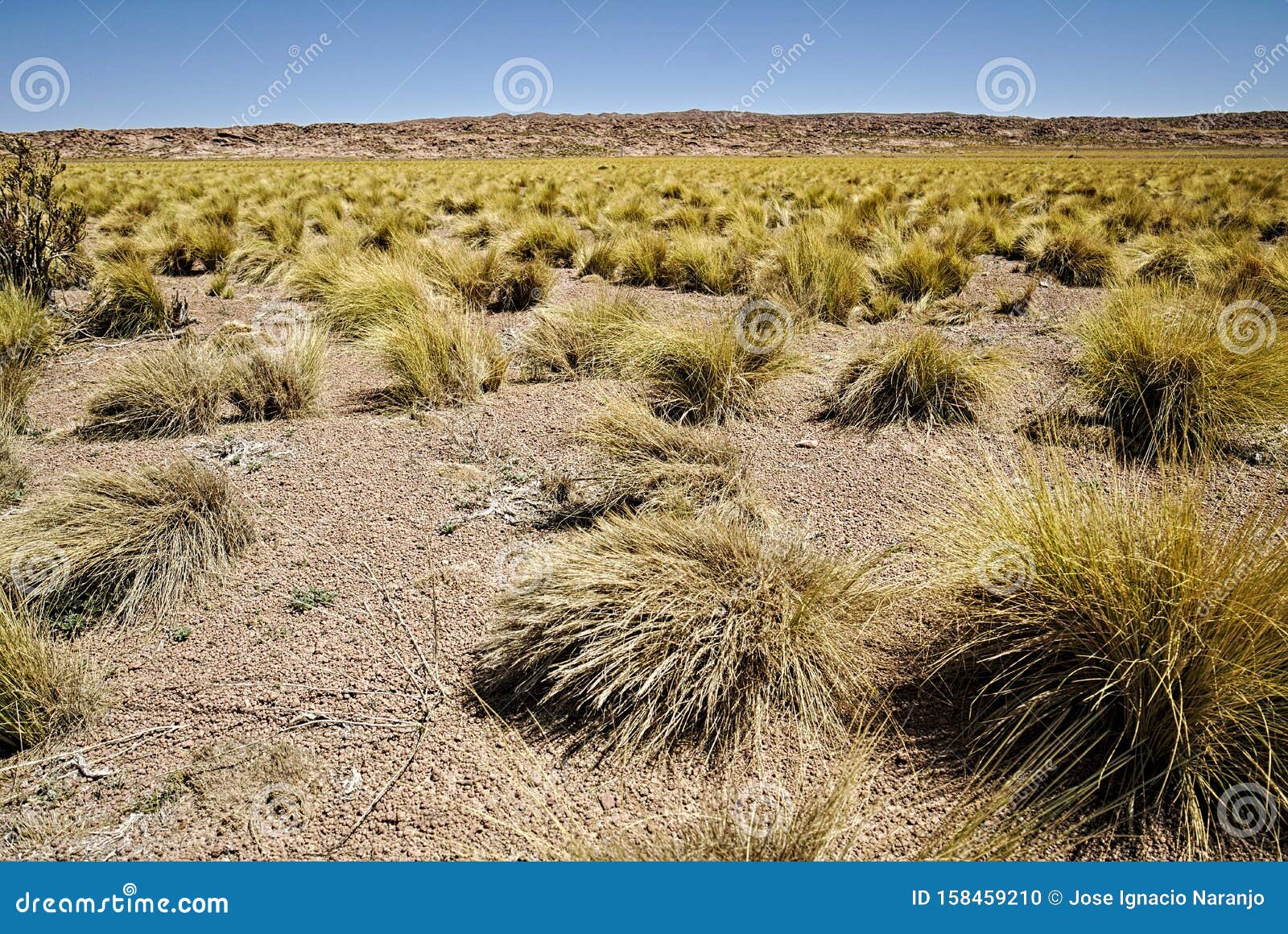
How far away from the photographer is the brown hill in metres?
48.0

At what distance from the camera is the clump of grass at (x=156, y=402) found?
13.0ft

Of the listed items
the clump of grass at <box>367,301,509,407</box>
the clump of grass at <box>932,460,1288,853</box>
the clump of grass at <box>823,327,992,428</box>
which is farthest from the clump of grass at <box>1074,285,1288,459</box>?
the clump of grass at <box>367,301,509,407</box>

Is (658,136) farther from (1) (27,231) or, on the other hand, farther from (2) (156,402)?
(2) (156,402)

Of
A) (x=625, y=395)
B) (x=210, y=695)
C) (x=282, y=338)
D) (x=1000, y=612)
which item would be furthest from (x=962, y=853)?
(x=282, y=338)

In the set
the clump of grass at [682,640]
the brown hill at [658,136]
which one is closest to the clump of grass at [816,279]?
the clump of grass at [682,640]

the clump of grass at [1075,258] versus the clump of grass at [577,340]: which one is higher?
the clump of grass at [1075,258]

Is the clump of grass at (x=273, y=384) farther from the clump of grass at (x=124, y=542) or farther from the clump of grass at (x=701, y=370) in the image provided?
the clump of grass at (x=701, y=370)

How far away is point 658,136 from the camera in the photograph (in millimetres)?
55125

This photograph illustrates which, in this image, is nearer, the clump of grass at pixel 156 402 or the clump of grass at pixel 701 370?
the clump of grass at pixel 156 402

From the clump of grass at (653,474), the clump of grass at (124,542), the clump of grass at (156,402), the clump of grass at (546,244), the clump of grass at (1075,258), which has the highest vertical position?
the clump of grass at (546,244)

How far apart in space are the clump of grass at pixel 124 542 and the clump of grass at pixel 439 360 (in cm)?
160

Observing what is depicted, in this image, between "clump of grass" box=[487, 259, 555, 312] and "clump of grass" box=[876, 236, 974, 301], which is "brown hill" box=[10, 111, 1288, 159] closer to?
"clump of grass" box=[487, 259, 555, 312]

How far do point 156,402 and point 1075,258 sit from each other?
27.2 ft

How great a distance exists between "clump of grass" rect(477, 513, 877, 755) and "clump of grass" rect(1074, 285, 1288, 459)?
91.3 inches
